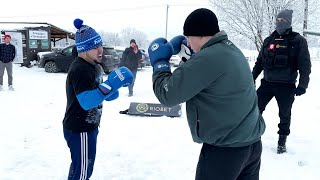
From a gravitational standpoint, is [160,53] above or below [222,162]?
above

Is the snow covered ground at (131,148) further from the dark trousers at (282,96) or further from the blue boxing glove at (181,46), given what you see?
the blue boxing glove at (181,46)

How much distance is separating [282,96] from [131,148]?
237cm

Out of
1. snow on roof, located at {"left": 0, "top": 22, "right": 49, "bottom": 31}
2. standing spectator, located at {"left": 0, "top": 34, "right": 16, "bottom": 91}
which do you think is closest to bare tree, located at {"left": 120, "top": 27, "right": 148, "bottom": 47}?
snow on roof, located at {"left": 0, "top": 22, "right": 49, "bottom": 31}

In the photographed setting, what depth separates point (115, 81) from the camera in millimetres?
2688

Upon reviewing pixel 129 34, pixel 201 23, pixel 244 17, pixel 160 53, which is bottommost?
pixel 129 34

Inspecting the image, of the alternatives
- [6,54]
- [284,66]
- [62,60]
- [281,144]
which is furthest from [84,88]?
[62,60]

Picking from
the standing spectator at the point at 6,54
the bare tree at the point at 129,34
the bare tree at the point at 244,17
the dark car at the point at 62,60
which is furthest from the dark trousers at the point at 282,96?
the bare tree at the point at 129,34

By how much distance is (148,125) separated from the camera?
648 centimetres

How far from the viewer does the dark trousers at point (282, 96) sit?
4.48 metres

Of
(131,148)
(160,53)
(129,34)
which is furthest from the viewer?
(129,34)

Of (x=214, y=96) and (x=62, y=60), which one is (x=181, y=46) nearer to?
(x=214, y=96)

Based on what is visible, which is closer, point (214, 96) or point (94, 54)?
point (214, 96)

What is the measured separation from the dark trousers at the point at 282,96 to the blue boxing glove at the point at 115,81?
256cm

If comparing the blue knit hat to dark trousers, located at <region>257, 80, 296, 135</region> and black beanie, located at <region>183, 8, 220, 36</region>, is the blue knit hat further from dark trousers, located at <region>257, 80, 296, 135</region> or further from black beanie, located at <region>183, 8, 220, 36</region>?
dark trousers, located at <region>257, 80, 296, 135</region>
